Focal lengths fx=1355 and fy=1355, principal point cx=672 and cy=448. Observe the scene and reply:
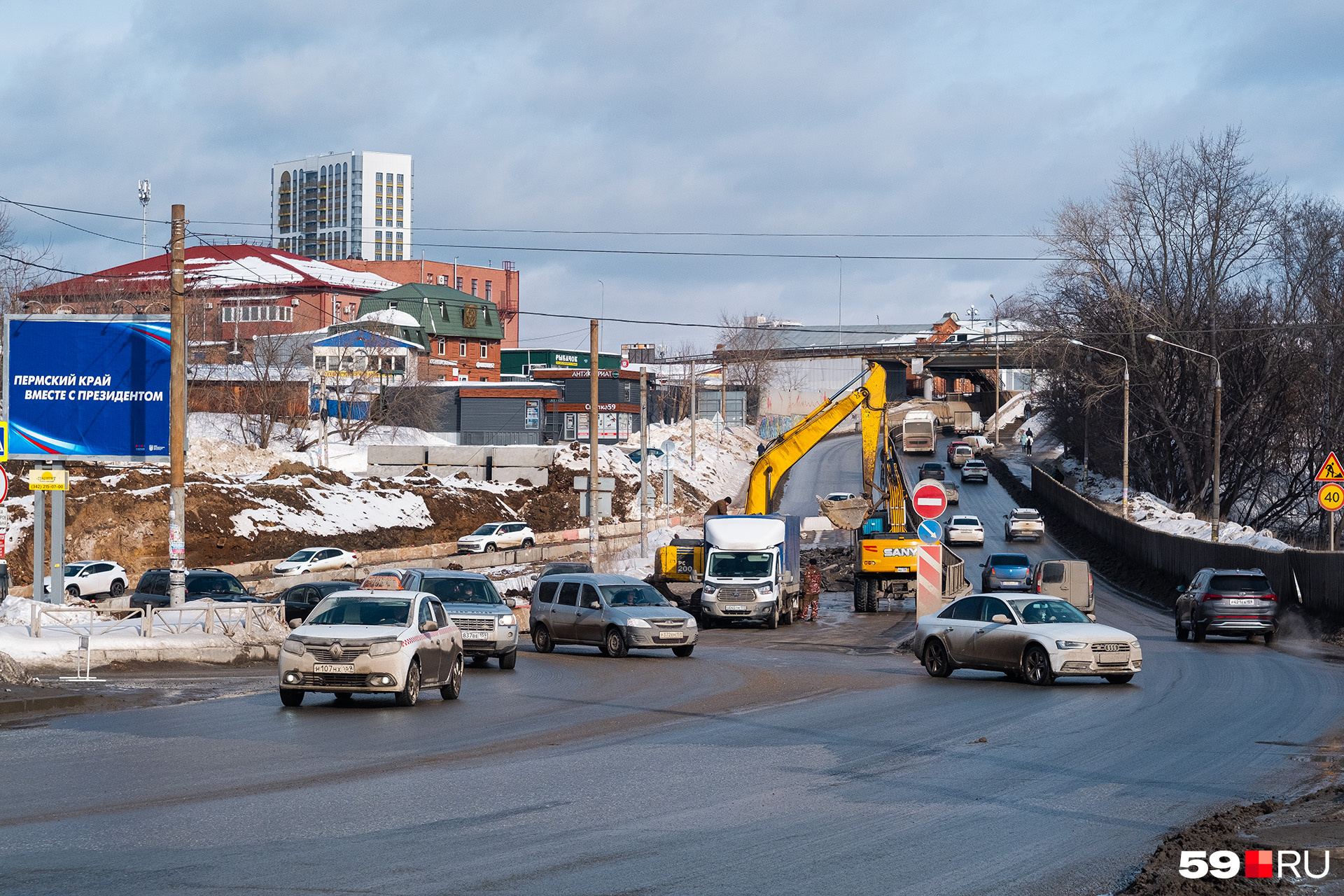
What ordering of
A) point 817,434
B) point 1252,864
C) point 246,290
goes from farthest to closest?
point 246,290
point 817,434
point 1252,864

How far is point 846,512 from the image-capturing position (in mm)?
53500

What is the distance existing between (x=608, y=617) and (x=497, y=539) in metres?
35.6

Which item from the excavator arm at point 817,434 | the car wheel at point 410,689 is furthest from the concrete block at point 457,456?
the car wheel at point 410,689

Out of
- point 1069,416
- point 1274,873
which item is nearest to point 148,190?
point 1069,416

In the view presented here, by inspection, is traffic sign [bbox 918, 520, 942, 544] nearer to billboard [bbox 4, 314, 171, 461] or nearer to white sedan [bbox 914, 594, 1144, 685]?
white sedan [bbox 914, 594, 1144, 685]

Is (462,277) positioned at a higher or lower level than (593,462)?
higher

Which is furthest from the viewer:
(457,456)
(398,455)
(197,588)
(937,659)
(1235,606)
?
(398,455)

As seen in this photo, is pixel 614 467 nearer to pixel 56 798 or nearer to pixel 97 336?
pixel 97 336

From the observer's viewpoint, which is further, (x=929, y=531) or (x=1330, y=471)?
(x=1330, y=471)

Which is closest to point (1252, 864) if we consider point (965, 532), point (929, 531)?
point (929, 531)

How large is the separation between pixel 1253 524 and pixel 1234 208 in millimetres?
17995

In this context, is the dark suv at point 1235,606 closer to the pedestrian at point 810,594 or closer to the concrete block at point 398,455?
the pedestrian at point 810,594

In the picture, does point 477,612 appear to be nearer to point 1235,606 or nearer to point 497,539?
point 1235,606

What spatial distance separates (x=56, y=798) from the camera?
10438 millimetres
